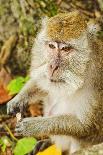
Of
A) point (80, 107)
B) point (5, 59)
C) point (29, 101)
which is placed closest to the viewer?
point (80, 107)

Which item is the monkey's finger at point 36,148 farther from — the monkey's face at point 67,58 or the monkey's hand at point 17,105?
the monkey's face at point 67,58

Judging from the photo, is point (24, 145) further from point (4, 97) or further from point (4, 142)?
point (4, 97)

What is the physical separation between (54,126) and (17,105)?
28.6 inches

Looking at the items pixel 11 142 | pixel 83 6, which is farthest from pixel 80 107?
pixel 83 6

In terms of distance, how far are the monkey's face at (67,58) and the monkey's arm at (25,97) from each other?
95cm

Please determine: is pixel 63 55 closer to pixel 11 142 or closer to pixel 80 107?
pixel 80 107

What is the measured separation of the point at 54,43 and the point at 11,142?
1924mm

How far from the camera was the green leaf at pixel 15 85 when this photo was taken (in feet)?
Result: 24.5

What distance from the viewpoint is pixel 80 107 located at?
20.8ft

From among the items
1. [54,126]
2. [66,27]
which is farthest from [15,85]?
[66,27]

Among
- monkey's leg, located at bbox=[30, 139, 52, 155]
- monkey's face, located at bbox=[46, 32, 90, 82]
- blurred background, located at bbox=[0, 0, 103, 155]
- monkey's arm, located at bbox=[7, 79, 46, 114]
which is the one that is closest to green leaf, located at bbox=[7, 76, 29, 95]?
blurred background, located at bbox=[0, 0, 103, 155]

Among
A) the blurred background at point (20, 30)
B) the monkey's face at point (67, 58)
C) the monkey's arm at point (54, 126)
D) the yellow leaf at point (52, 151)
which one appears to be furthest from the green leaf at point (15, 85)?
the monkey's face at point (67, 58)

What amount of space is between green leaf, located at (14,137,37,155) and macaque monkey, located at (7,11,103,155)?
28 centimetres

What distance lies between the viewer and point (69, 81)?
6000 millimetres
